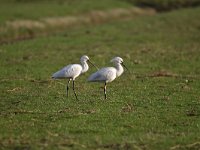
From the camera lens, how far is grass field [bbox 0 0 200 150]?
548 inches

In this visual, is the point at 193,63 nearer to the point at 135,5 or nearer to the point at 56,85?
the point at 56,85

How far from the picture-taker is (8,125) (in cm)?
1493

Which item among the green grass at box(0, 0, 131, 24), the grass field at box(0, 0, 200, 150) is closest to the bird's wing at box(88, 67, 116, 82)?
the grass field at box(0, 0, 200, 150)

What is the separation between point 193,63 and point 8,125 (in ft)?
51.7

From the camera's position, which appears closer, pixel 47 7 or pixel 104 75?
pixel 104 75

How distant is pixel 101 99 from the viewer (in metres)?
18.6

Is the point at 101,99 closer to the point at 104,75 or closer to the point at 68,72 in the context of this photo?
the point at 104,75

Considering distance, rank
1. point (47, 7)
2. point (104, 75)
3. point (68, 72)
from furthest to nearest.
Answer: point (47, 7) < point (68, 72) < point (104, 75)

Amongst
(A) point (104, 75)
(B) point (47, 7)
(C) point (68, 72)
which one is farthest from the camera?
(B) point (47, 7)

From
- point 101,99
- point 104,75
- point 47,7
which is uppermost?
point 47,7

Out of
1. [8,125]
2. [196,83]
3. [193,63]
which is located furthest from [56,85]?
[193,63]

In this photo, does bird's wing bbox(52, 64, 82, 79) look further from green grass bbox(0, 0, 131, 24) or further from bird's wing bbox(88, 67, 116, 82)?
green grass bbox(0, 0, 131, 24)

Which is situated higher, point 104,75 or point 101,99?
point 104,75

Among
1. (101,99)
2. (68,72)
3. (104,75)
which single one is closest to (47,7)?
(68,72)
